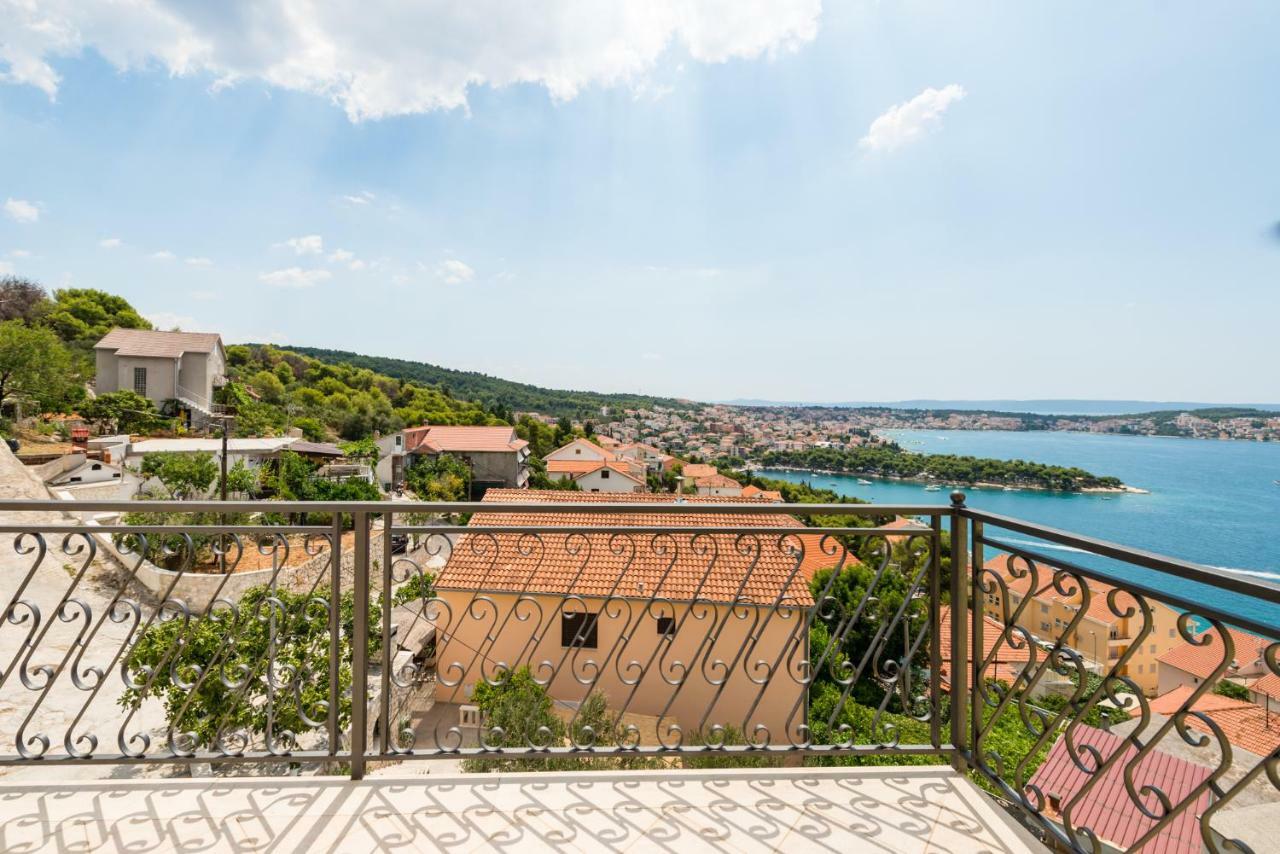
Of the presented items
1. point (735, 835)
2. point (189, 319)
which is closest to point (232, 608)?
point (735, 835)

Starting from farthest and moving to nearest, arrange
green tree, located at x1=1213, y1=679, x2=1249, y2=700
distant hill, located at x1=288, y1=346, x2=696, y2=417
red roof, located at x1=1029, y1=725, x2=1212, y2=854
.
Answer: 1. distant hill, located at x1=288, y1=346, x2=696, y2=417
2. red roof, located at x1=1029, y1=725, x2=1212, y2=854
3. green tree, located at x1=1213, y1=679, x2=1249, y2=700

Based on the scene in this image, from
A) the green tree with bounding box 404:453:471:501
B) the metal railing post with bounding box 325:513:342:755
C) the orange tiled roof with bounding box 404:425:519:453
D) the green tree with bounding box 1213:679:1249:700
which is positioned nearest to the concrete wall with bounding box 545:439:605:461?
the orange tiled roof with bounding box 404:425:519:453

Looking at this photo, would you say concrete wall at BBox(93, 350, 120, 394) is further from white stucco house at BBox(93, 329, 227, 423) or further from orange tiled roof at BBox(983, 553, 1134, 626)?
orange tiled roof at BBox(983, 553, 1134, 626)

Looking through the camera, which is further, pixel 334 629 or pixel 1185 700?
pixel 334 629

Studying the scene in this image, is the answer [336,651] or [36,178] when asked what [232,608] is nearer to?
[336,651]

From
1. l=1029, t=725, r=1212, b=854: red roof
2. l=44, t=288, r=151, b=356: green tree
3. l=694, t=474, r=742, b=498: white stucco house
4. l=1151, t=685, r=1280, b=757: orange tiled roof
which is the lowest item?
l=694, t=474, r=742, b=498: white stucco house

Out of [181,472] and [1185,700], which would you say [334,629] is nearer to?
[1185,700]

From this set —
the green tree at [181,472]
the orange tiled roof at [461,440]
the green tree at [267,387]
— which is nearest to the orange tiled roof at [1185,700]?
the green tree at [181,472]

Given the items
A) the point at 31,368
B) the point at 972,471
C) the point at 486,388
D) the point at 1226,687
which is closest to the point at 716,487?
the point at 972,471
